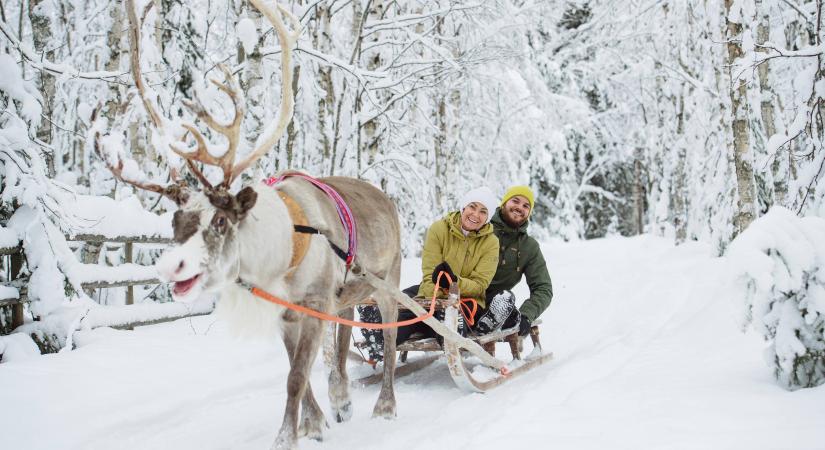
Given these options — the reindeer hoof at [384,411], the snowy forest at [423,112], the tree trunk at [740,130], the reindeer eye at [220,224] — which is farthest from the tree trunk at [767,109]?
the reindeer eye at [220,224]

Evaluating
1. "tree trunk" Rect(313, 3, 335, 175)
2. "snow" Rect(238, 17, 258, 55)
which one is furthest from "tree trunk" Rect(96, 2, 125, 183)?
→ "tree trunk" Rect(313, 3, 335, 175)

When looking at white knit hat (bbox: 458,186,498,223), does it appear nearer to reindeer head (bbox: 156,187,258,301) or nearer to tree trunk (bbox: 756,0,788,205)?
reindeer head (bbox: 156,187,258,301)

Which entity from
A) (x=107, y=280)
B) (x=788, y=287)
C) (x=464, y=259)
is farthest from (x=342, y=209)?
(x=107, y=280)

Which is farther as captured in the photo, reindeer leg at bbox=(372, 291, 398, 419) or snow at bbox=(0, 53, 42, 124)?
snow at bbox=(0, 53, 42, 124)

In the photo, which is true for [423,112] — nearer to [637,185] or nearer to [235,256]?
[235,256]

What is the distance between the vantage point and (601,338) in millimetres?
6629

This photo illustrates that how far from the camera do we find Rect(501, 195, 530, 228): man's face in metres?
5.68

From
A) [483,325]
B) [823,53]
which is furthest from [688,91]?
[483,325]

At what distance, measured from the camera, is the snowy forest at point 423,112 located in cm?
486

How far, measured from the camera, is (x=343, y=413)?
414 centimetres

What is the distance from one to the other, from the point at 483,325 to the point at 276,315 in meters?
2.29

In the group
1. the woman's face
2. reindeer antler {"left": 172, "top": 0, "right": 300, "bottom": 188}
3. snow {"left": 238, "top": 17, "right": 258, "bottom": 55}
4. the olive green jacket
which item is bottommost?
the olive green jacket

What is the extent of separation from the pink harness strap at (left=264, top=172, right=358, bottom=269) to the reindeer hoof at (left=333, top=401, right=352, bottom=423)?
1002 millimetres

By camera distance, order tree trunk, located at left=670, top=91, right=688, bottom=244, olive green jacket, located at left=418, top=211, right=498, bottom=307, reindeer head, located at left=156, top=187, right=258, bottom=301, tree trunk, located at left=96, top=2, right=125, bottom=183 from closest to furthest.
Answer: reindeer head, located at left=156, top=187, right=258, bottom=301 → olive green jacket, located at left=418, top=211, right=498, bottom=307 → tree trunk, located at left=96, top=2, right=125, bottom=183 → tree trunk, located at left=670, top=91, right=688, bottom=244
